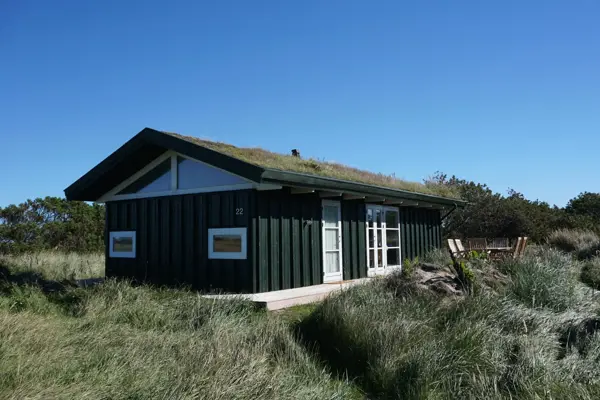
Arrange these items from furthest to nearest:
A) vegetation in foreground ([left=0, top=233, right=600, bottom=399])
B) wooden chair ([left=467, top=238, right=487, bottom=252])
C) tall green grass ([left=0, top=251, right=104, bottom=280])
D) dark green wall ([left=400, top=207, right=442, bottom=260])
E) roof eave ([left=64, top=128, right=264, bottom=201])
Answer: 1. dark green wall ([left=400, top=207, right=442, bottom=260])
2. tall green grass ([left=0, top=251, right=104, bottom=280])
3. wooden chair ([left=467, top=238, right=487, bottom=252])
4. roof eave ([left=64, top=128, right=264, bottom=201])
5. vegetation in foreground ([left=0, top=233, right=600, bottom=399])

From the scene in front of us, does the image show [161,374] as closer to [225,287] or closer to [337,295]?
[337,295]

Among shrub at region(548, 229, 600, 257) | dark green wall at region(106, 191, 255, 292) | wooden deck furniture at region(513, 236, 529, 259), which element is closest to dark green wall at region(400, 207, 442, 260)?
wooden deck furniture at region(513, 236, 529, 259)

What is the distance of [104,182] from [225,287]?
14.1 ft

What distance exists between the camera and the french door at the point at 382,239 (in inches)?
496

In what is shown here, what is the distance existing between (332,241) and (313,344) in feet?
16.3

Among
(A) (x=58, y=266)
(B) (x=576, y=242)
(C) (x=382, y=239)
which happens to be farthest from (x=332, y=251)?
(B) (x=576, y=242)

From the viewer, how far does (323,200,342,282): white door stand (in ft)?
36.2

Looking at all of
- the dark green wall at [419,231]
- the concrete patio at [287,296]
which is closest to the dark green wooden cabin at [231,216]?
the concrete patio at [287,296]

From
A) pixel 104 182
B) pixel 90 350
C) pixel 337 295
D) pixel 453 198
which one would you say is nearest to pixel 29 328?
pixel 90 350

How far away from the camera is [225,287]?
31.4 feet

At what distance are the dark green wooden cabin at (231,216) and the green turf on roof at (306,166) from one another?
0.22 ft

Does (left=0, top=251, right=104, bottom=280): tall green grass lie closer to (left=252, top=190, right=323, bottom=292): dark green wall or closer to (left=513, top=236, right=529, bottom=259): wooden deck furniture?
(left=252, top=190, right=323, bottom=292): dark green wall

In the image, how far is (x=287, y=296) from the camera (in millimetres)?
8656

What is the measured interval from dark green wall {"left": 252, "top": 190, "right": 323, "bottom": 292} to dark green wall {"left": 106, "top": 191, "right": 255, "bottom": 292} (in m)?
0.24
